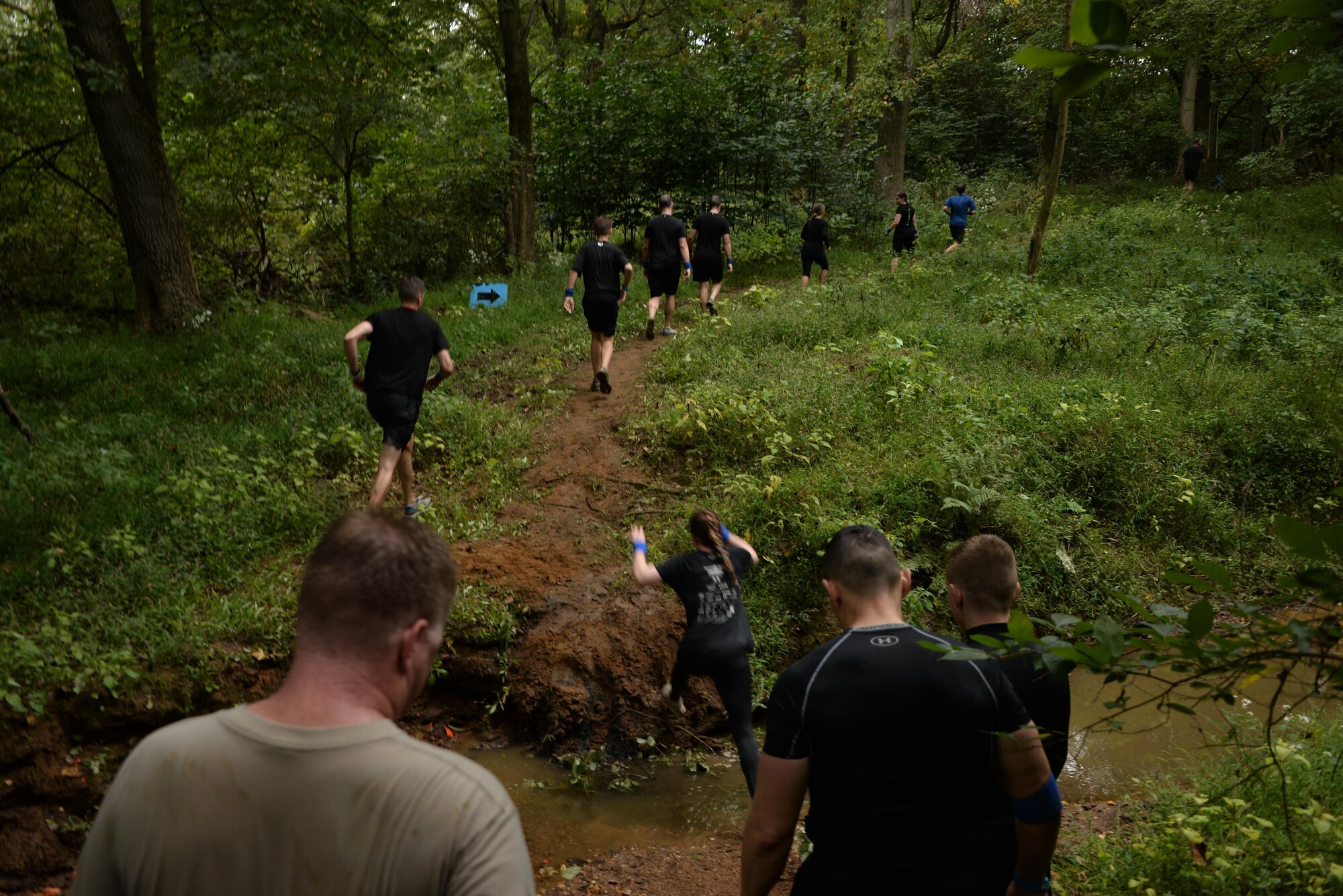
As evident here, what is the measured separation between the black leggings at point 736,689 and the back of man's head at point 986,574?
2040 mm

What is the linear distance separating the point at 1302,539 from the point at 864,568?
1440mm

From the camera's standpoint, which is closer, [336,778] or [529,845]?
[336,778]

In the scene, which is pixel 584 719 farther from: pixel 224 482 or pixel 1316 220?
pixel 1316 220

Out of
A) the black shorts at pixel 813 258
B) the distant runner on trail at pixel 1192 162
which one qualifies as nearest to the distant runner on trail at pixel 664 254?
the black shorts at pixel 813 258

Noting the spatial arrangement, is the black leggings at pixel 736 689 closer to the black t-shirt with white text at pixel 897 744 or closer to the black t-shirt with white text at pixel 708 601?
the black t-shirt with white text at pixel 708 601

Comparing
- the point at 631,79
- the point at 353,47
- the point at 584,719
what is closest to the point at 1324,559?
the point at 584,719

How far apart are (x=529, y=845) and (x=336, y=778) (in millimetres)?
4005

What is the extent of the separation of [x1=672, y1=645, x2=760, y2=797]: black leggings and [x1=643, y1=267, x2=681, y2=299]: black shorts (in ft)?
27.1

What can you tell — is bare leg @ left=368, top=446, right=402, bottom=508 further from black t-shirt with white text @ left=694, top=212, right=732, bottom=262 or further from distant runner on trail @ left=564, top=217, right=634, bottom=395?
black t-shirt with white text @ left=694, top=212, right=732, bottom=262

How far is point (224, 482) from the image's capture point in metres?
8.07

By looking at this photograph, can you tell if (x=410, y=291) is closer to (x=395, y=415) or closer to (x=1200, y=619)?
(x=395, y=415)

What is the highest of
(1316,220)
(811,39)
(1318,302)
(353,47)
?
(811,39)

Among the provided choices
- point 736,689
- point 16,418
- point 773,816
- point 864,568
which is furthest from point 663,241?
point 773,816

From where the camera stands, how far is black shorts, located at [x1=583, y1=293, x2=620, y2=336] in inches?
403
